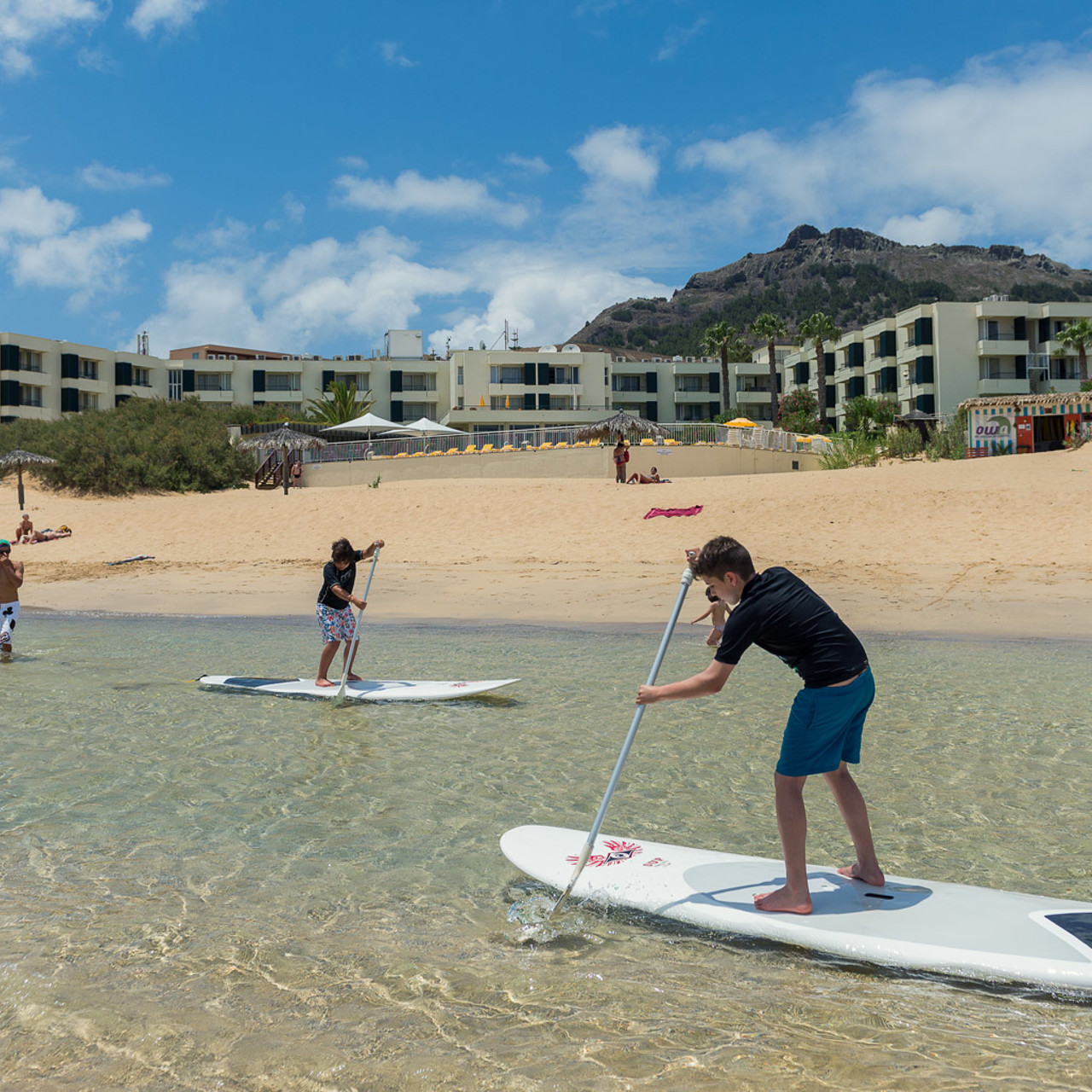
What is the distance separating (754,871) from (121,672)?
29.5ft

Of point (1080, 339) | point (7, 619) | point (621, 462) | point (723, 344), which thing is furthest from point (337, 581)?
point (723, 344)

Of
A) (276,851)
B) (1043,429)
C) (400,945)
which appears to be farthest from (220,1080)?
(1043,429)

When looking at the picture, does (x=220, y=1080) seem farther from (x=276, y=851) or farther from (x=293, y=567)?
(x=293, y=567)

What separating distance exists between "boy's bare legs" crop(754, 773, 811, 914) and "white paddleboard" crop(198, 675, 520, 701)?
211 inches

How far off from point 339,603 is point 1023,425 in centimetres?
3484

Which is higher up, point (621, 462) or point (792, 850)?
point (621, 462)

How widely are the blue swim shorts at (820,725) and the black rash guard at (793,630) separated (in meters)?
0.06

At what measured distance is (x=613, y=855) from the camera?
5082 mm

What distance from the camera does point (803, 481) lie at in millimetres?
33031

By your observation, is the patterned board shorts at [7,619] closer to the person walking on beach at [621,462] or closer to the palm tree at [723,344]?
the person walking on beach at [621,462]

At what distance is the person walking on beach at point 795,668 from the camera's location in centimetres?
404

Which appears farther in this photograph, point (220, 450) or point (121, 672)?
point (220, 450)

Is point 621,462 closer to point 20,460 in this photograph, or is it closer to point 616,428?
point 616,428

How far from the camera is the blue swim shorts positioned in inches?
165
